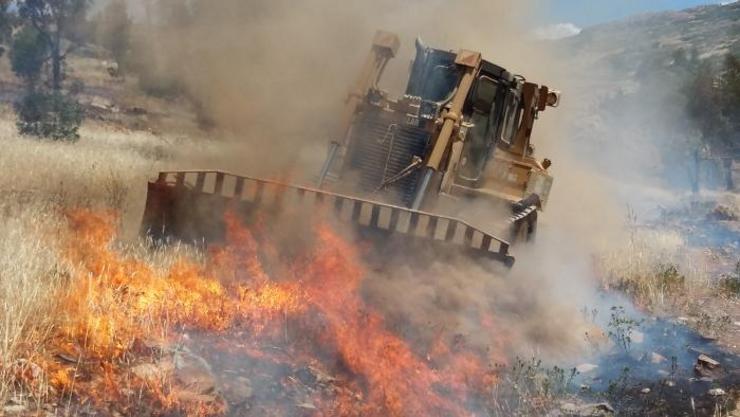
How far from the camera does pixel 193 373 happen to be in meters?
4.57

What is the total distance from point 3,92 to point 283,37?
1052 inches

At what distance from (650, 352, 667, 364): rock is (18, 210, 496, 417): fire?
78.7 inches

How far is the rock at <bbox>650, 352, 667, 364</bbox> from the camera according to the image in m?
6.47

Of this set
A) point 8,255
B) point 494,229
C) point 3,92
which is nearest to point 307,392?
point 8,255

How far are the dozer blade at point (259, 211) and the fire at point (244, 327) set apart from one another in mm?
244

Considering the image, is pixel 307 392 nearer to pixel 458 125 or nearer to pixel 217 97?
pixel 458 125

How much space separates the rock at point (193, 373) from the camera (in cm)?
442

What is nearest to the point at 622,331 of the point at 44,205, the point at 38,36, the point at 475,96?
the point at 475,96

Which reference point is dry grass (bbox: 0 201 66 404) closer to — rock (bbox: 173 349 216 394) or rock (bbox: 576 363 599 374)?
rock (bbox: 173 349 216 394)

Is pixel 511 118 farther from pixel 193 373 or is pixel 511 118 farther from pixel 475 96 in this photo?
pixel 193 373

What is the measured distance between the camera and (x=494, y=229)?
7.96 metres

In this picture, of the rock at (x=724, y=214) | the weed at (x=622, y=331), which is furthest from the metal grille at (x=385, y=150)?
the rock at (x=724, y=214)

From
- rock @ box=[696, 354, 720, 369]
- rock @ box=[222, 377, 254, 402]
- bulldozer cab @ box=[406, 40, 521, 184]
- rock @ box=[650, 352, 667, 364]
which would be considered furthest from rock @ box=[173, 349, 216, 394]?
bulldozer cab @ box=[406, 40, 521, 184]

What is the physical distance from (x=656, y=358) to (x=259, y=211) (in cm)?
462
